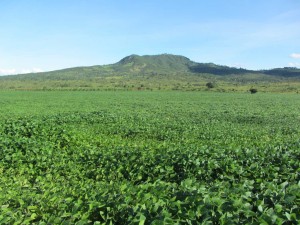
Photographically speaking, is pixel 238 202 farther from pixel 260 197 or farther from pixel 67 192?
pixel 67 192

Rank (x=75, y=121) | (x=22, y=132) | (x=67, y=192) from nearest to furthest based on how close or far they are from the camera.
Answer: (x=67, y=192)
(x=22, y=132)
(x=75, y=121)

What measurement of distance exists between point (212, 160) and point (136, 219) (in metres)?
5.24

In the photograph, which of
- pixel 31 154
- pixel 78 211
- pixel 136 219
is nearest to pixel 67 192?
pixel 78 211

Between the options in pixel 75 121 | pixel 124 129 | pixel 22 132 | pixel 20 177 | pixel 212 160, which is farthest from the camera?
pixel 75 121

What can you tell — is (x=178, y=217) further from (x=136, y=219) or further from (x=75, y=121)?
(x=75, y=121)

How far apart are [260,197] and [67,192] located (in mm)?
4173

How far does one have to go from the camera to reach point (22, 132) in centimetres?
1562

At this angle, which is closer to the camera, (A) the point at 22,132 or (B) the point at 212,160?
(B) the point at 212,160

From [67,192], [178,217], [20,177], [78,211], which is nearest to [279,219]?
[178,217]

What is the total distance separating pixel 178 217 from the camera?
180 inches

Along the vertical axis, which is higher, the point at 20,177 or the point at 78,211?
the point at 78,211

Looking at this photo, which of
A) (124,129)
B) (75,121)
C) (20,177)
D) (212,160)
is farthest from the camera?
(75,121)

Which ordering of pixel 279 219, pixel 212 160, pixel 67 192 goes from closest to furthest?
1. pixel 279 219
2. pixel 67 192
3. pixel 212 160

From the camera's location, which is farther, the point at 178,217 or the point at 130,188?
the point at 130,188
